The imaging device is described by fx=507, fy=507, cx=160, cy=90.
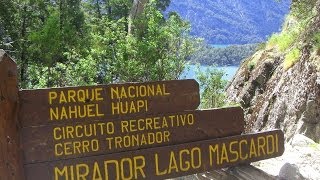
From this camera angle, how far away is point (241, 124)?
482cm

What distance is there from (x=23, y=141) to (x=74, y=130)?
39 cm

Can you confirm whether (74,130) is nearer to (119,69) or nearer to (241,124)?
(241,124)

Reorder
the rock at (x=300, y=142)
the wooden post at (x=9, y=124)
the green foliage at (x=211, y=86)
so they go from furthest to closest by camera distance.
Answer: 1. the green foliage at (x=211, y=86)
2. the rock at (x=300, y=142)
3. the wooden post at (x=9, y=124)

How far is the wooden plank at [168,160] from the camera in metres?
3.86

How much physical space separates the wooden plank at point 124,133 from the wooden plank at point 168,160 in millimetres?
62

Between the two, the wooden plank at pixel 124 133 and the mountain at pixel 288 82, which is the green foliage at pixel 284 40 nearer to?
the mountain at pixel 288 82

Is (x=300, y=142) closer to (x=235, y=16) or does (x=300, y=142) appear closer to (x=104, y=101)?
(x=104, y=101)

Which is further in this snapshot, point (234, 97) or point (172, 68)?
point (234, 97)

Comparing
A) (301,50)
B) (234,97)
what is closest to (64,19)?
(234,97)

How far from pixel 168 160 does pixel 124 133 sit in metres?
0.46

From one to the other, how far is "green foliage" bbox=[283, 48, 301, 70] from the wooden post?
12.2 meters

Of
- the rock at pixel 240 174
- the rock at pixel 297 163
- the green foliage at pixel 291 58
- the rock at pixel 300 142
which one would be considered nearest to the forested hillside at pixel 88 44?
the green foliage at pixel 291 58

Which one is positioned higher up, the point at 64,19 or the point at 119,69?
the point at 64,19

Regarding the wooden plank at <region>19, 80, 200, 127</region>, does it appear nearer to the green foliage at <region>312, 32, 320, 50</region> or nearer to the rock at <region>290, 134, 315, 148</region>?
the rock at <region>290, 134, 315, 148</region>
